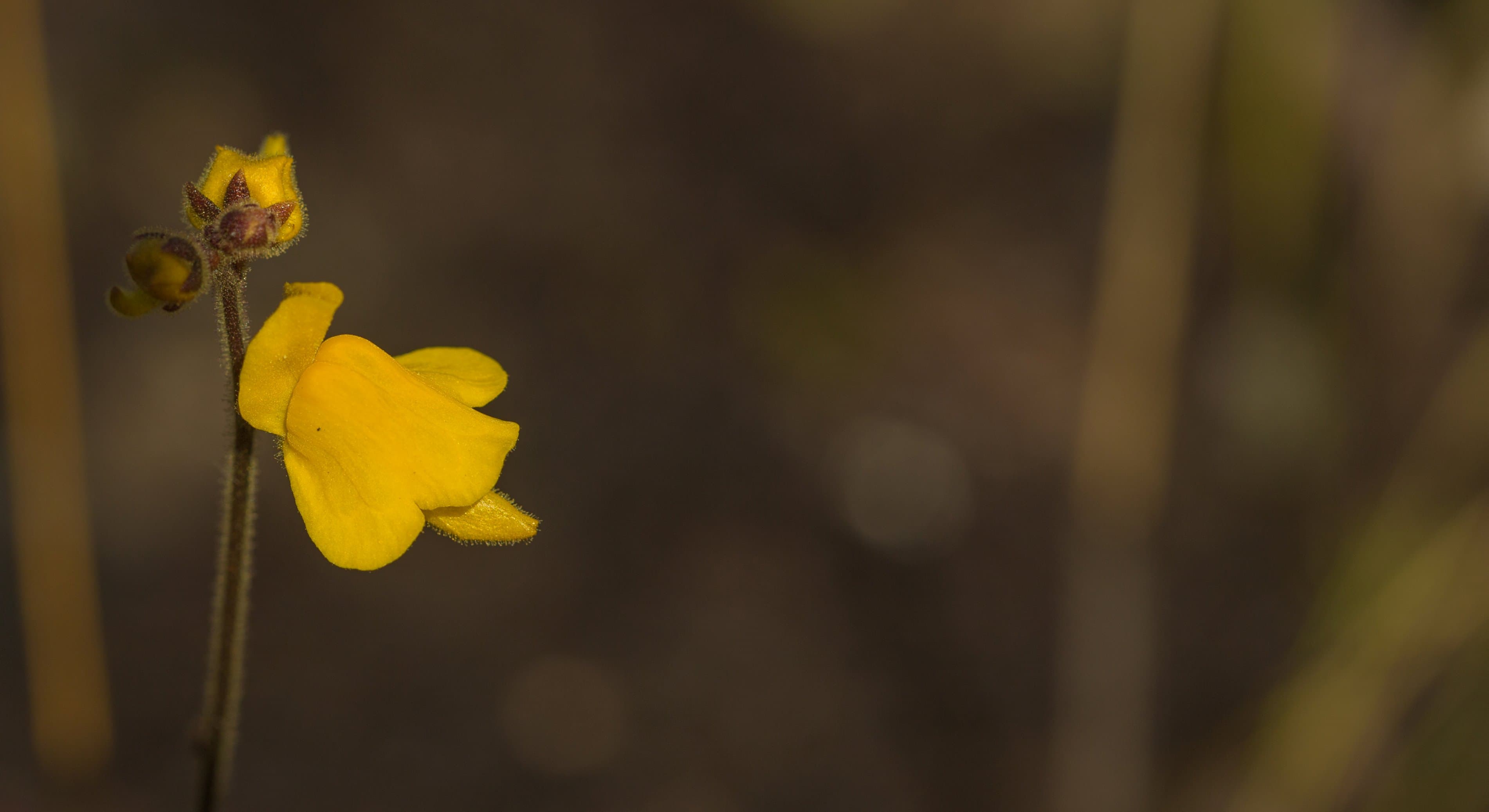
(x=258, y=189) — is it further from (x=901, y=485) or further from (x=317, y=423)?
(x=901, y=485)

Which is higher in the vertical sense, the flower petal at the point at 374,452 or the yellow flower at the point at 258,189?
the yellow flower at the point at 258,189

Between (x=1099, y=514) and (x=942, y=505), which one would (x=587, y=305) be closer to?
(x=942, y=505)

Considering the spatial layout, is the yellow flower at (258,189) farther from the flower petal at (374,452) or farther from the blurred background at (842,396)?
the blurred background at (842,396)

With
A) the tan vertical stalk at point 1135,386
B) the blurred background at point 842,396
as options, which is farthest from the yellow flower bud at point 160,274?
the tan vertical stalk at point 1135,386

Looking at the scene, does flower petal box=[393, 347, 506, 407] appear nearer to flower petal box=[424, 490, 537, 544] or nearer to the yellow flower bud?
flower petal box=[424, 490, 537, 544]

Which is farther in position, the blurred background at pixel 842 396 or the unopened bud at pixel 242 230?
the blurred background at pixel 842 396

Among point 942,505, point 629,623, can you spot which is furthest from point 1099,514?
point 629,623

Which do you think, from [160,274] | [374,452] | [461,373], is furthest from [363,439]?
[160,274]

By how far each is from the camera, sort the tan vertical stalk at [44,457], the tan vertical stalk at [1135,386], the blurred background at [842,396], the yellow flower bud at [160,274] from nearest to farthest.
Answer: the yellow flower bud at [160,274] < the tan vertical stalk at [44,457] < the blurred background at [842,396] < the tan vertical stalk at [1135,386]
